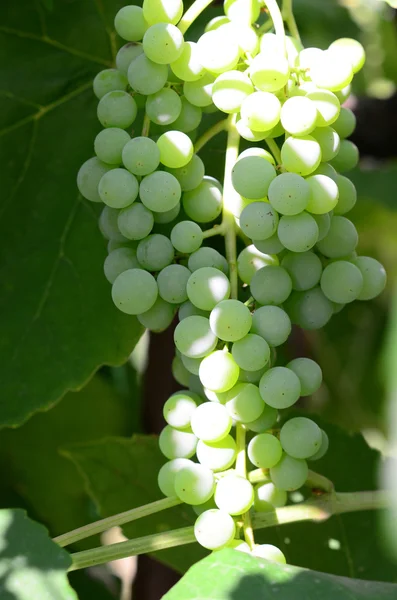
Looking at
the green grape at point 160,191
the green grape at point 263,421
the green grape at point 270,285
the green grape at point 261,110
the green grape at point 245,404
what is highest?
the green grape at point 261,110

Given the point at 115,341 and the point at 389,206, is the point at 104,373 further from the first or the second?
the point at 389,206

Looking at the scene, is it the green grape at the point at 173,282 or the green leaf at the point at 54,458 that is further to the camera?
the green leaf at the point at 54,458

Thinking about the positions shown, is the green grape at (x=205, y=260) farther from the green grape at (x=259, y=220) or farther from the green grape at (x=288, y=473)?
the green grape at (x=288, y=473)

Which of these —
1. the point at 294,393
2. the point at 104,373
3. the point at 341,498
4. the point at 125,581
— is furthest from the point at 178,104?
the point at 125,581

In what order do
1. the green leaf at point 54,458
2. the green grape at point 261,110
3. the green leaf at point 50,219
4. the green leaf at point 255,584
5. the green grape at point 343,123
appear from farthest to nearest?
the green leaf at point 54,458 < the green leaf at point 50,219 < the green grape at point 343,123 < the green grape at point 261,110 < the green leaf at point 255,584

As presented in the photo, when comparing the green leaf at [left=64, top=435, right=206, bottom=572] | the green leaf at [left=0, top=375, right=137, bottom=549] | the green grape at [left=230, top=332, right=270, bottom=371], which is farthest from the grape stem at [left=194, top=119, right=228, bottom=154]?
the green leaf at [left=0, top=375, right=137, bottom=549]

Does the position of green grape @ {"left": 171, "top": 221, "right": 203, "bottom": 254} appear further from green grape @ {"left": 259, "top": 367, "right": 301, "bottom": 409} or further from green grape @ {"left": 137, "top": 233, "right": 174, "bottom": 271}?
green grape @ {"left": 259, "top": 367, "right": 301, "bottom": 409}

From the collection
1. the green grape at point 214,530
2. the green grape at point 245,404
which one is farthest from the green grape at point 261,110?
the green grape at point 214,530

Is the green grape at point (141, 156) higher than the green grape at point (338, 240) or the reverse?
higher
